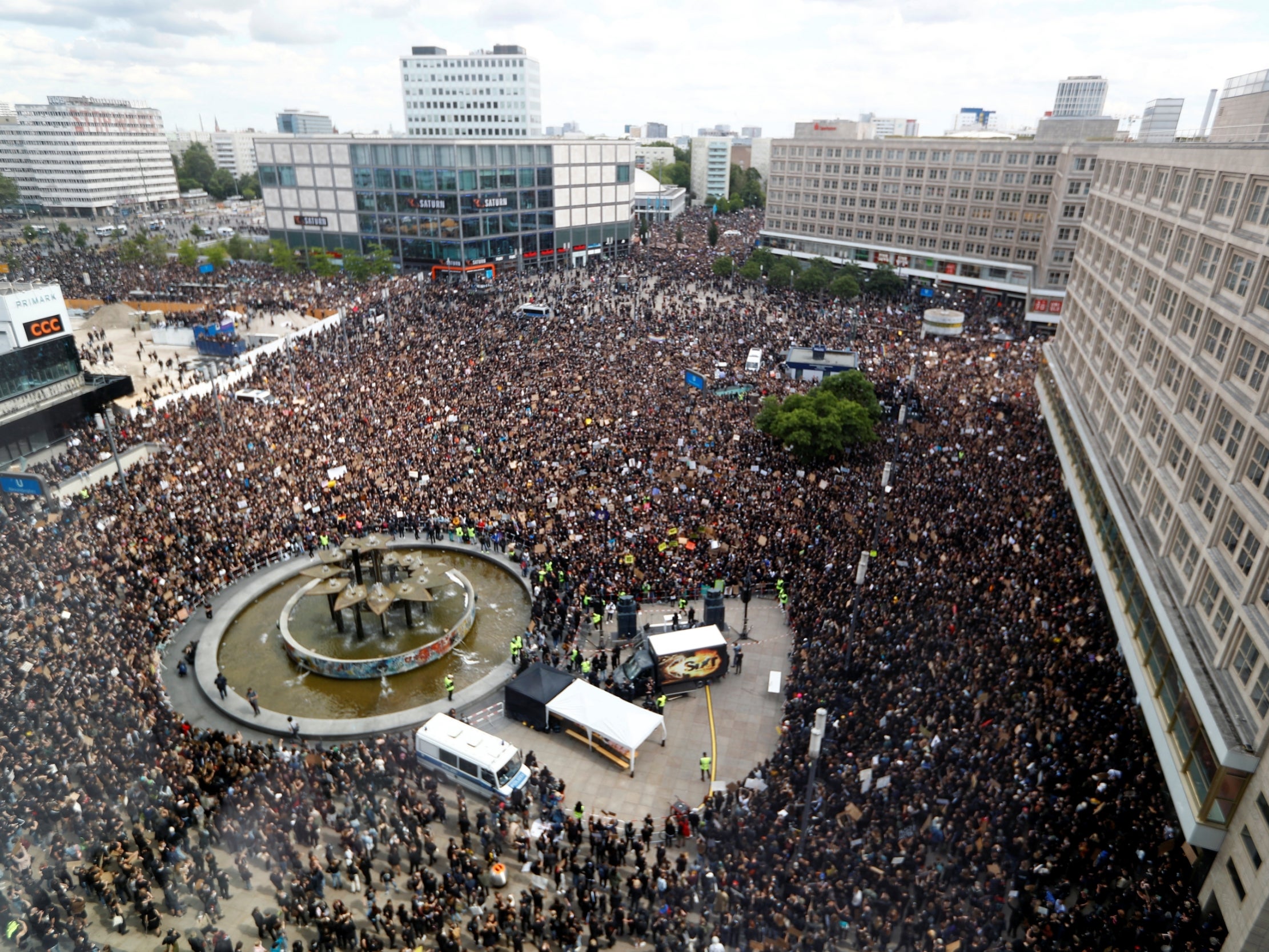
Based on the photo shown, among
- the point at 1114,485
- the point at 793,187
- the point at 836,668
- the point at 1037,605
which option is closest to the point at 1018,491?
the point at 1114,485

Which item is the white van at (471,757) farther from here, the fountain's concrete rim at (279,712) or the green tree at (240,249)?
the green tree at (240,249)

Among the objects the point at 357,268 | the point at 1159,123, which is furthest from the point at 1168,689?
the point at 357,268

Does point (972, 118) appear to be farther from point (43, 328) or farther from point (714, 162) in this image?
point (43, 328)

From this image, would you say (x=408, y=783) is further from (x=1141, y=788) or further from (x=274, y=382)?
(x=274, y=382)

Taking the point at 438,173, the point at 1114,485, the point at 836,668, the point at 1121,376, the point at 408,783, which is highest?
the point at 438,173

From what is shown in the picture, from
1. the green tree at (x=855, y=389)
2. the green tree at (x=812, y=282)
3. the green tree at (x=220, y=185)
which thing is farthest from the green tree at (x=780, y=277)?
the green tree at (x=220, y=185)

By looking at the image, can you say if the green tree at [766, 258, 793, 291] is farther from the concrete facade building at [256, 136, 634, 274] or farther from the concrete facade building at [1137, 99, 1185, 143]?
the concrete facade building at [1137, 99, 1185, 143]
